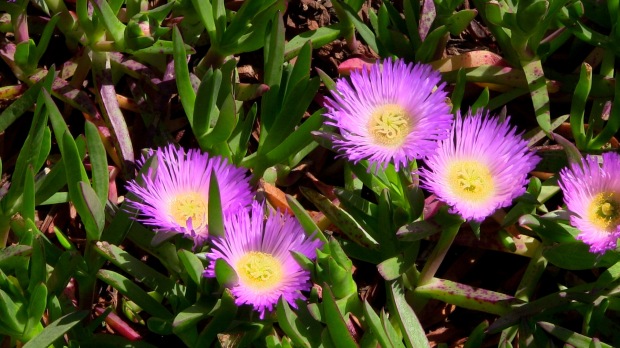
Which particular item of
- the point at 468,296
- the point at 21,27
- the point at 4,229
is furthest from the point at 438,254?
the point at 21,27

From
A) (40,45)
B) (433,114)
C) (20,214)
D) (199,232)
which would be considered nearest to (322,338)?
(199,232)

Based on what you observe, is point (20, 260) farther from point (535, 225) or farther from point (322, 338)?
point (535, 225)

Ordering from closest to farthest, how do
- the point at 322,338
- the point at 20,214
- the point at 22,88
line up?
the point at 322,338
the point at 20,214
the point at 22,88

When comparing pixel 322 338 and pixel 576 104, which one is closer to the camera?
pixel 322 338

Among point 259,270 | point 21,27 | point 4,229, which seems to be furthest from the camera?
point 21,27

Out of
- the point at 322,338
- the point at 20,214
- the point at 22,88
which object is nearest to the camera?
the point at 322,338

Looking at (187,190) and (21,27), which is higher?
(21,27)

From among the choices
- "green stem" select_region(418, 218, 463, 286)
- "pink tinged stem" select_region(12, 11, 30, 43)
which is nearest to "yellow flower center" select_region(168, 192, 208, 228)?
"green stem" select_region(418, 218, 463, 286)

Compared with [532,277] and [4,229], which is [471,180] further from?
[4,229]
